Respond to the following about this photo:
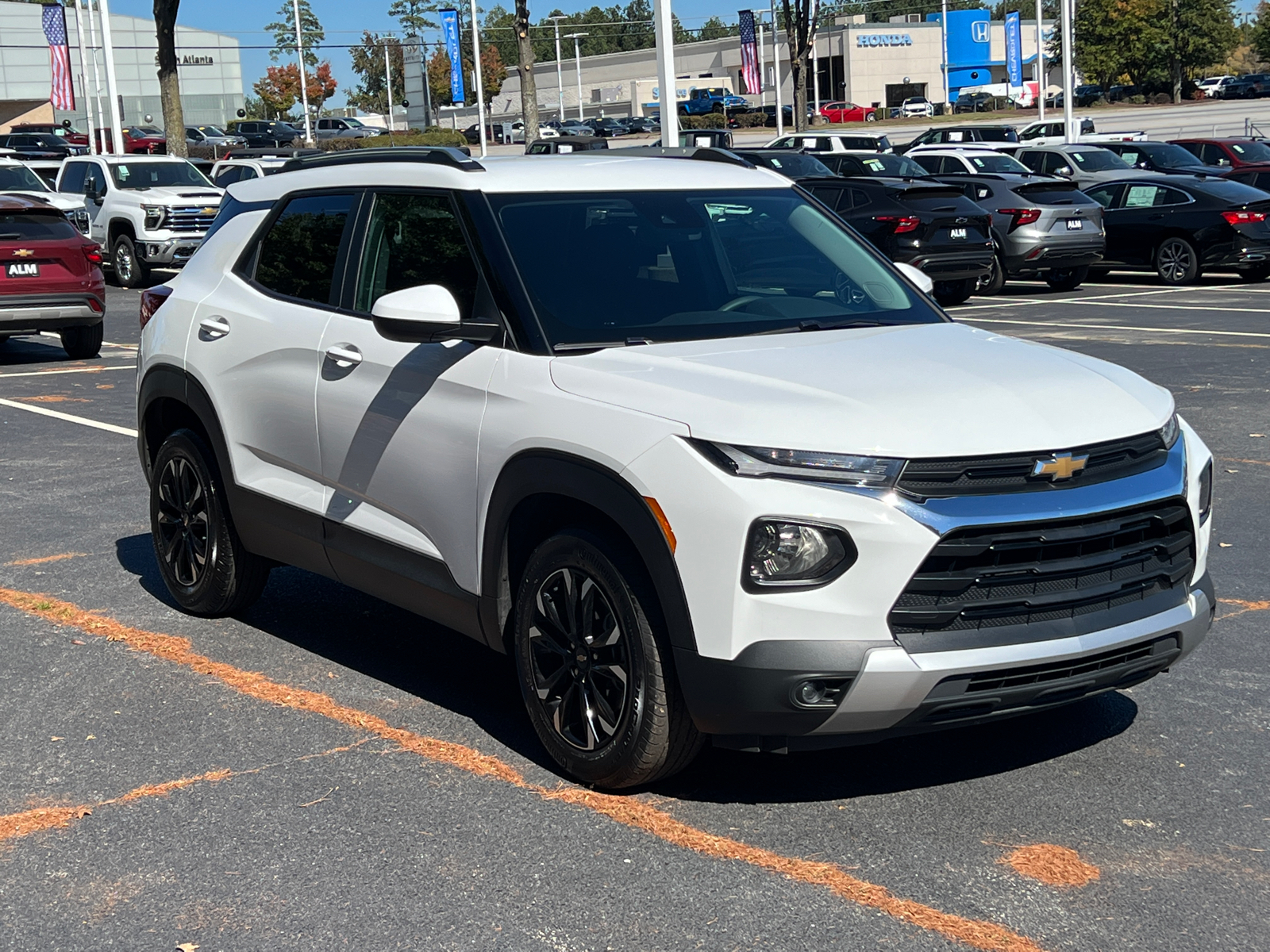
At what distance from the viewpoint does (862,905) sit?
3.90 m

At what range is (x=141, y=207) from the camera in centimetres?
2498

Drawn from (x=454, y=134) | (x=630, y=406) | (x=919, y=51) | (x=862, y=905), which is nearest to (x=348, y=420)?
(x=630, y=406)

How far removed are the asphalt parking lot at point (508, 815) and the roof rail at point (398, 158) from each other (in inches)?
74.1

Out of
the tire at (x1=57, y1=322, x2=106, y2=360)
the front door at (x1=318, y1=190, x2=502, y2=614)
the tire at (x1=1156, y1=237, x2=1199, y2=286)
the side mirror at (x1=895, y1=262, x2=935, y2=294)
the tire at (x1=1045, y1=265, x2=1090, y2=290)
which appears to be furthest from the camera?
the tire at (x1=1045, y1=265, x2=1090, y2=290)

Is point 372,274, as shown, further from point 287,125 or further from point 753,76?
point 287,125

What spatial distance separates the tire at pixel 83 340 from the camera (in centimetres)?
1695

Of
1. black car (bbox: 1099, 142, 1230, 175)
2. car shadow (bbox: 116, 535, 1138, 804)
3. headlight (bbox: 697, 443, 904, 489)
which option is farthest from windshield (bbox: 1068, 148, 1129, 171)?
headlight (bbox: 697, 443, 904, 489)

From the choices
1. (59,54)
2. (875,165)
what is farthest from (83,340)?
(59,54)

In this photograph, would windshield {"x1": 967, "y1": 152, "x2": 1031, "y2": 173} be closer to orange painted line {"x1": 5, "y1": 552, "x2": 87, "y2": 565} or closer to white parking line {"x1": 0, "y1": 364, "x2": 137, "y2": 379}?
white parking line {"x1": 0, "y1": 364, "x2": 137, "y2": 379}

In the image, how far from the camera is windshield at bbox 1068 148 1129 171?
2806cm

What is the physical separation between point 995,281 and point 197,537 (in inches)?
714

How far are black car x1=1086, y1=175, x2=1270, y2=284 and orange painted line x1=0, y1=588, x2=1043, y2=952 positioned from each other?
18.9m

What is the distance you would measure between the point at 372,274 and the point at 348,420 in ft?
1.83

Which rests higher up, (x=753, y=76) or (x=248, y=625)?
(x=753, y=76)
